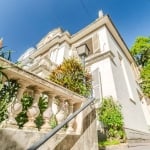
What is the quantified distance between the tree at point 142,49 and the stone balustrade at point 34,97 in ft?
49.3

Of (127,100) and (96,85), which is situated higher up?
(96,85)

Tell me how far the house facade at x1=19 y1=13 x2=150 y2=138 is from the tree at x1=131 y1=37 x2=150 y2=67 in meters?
2.73

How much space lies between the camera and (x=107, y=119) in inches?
210

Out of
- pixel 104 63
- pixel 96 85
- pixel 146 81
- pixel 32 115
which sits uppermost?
pixel 146 81

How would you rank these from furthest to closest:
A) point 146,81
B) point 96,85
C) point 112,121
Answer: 1. point 146,81
2. point 96,85
3. point 112,121

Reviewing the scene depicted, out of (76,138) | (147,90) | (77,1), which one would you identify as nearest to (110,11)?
(77,1)

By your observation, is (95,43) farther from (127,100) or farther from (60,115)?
(60,115)

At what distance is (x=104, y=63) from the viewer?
7.96 m

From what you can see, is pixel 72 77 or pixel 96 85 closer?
pixel 72 77

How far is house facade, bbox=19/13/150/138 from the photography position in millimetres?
7113

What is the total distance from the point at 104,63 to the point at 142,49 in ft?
31.8

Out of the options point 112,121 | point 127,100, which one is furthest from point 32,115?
point 127,100

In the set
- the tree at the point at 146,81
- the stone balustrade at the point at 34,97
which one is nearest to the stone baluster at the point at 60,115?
the stone balustrade at the point at 34,97

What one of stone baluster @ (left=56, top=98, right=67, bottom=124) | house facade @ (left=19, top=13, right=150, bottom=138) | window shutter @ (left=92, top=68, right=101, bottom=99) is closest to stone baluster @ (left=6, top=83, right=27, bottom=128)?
stone baluster @ (left=56, top=98, right=67, bottom=124)
